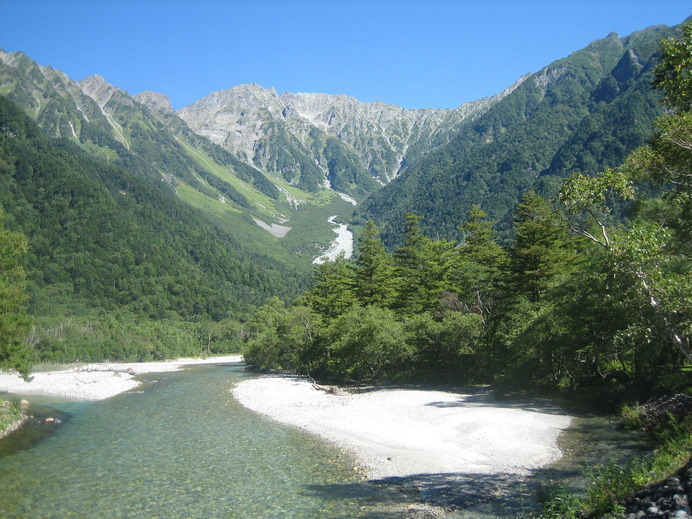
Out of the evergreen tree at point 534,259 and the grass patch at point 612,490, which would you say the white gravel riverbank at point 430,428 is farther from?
the evergreen tree at point 534,259

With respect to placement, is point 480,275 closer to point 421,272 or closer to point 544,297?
point 421,272

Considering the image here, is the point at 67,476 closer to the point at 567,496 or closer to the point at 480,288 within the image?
the point at 567,496

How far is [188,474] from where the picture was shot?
54.2 feet

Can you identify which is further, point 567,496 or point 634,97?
point 634,97

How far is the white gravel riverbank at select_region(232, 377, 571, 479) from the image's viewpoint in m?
16.3

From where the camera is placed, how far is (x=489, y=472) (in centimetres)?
1495

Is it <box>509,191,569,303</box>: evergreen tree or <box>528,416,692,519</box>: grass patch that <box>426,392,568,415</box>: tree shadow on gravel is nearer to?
<box>509,191,569,303</box>: evergreen tree

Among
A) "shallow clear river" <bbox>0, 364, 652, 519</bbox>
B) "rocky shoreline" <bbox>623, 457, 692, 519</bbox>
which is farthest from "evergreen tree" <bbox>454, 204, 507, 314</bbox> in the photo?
"rocky shoreline" <bbox>623, 457, 692, 519</bbox>

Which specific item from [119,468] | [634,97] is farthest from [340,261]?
[634,97]

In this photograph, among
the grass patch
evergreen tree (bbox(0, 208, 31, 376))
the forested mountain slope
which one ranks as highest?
the forested mountain slope

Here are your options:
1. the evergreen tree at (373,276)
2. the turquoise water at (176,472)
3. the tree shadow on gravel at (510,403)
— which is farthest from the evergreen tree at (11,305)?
the evergreen tree at (373,276)

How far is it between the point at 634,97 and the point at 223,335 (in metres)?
154

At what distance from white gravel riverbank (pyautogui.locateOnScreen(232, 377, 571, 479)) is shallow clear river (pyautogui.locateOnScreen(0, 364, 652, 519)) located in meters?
1.18

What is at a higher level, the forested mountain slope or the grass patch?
the forested mountain slope
